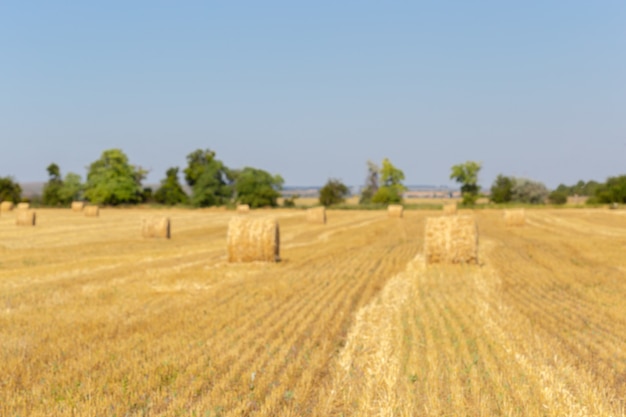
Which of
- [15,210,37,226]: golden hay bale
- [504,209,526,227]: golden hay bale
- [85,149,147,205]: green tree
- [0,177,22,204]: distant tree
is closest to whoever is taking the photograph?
[15,210,37,226]: golden hay bale

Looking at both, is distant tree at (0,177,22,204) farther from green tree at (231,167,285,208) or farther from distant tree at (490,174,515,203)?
distant tree at (490,174,515,203)

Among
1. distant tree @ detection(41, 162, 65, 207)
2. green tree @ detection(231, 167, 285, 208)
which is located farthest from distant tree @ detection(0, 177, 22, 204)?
green tree @ detection(231, 167, 285, 208)

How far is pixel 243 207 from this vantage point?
183 ft

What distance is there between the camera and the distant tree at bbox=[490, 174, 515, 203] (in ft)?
292

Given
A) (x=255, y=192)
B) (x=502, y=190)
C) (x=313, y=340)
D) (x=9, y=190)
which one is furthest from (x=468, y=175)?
(x=313, y=340)

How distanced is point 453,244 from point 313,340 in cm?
1080

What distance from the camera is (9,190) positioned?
76625 millimetres

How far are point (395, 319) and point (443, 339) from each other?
1572mm

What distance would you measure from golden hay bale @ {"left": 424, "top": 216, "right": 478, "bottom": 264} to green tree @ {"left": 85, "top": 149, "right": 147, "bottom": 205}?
7155 centimetres

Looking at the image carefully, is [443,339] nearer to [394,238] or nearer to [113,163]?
[394,238]

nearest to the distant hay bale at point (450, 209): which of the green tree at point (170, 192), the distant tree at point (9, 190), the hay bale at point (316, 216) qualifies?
the hay bale at point (316, 216)

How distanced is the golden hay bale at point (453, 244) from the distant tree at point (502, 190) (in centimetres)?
7286

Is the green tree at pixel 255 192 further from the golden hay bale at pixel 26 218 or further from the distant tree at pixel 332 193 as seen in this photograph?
the golden hay bale at pixel 26 218

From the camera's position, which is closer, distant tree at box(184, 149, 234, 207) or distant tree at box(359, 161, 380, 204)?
distant tree at box(184, 149, 234, 207)
